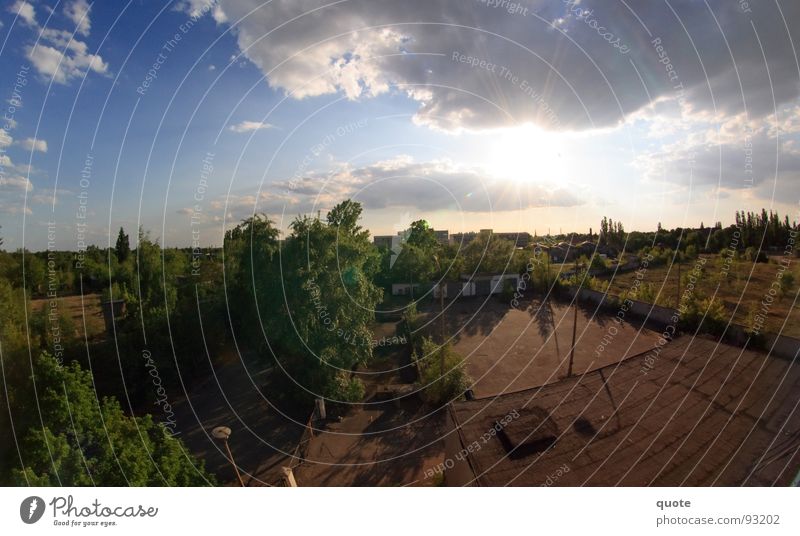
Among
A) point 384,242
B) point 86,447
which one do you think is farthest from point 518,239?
point 86,447

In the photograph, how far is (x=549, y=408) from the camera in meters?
5.52

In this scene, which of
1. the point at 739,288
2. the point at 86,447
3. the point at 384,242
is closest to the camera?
the point at 86,447

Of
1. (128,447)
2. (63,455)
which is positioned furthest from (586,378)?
(63,455)

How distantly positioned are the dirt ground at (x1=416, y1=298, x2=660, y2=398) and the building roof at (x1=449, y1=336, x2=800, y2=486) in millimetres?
5043

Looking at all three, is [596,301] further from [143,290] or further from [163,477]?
[143,290]

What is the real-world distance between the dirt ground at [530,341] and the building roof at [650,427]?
504 cm

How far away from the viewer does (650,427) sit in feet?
16.5

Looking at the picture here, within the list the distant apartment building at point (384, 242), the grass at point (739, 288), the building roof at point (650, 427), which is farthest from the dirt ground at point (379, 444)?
the distant apartment building at point (384, 242)

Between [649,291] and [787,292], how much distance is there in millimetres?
5533

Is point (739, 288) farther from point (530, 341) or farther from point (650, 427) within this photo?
point (650, 427)

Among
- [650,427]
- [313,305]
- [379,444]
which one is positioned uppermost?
[313,305]

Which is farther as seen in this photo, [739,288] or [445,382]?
[739,288]

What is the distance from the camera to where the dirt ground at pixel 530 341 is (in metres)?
12.1

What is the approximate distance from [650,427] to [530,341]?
11.1 metres
